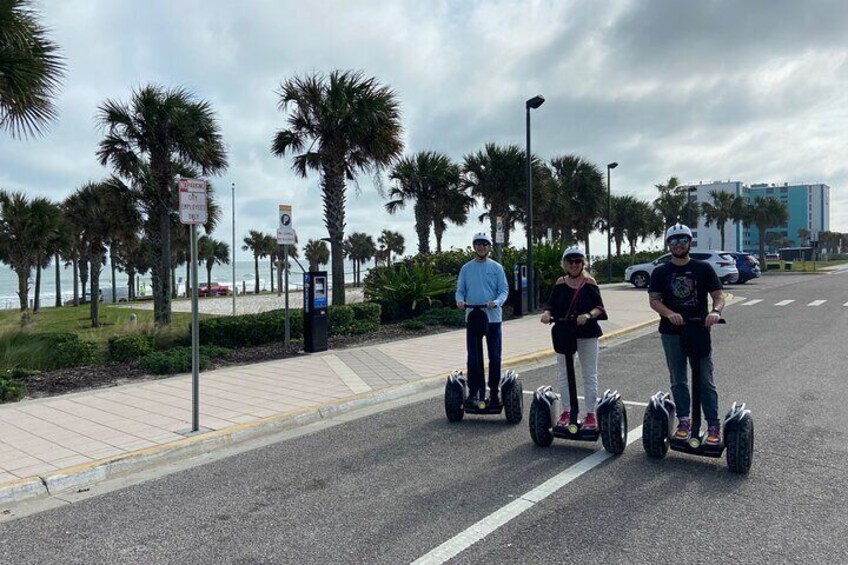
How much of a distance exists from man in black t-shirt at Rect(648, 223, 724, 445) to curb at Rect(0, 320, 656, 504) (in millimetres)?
3749

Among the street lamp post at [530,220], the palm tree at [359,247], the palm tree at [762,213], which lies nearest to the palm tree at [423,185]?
the street lamp post at [530,220]

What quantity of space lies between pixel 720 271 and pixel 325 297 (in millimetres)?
23098

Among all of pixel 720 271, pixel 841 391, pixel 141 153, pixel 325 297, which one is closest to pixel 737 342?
pixel 841 391

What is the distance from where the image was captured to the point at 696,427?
16.3 ft

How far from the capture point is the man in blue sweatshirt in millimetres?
6348

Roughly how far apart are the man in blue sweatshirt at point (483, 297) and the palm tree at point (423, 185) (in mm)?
21121

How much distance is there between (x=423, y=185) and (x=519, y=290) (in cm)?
1144

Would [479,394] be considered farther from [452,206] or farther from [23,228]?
[23,228]

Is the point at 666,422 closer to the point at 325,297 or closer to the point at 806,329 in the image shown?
the point at 325,297

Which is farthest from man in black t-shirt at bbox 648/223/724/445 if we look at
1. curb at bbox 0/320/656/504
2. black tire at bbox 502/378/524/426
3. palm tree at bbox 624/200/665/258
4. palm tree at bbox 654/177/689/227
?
palm tree at bbox 654/177/689/227

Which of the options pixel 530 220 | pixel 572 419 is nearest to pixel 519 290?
pixel 530 220

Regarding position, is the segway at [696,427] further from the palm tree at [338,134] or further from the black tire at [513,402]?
the palm tree at [338,134]

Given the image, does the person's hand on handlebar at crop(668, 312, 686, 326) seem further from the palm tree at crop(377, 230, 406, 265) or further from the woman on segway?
the palm tree at crop(377, 230, 406, 265)

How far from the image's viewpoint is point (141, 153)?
60.4 feet
